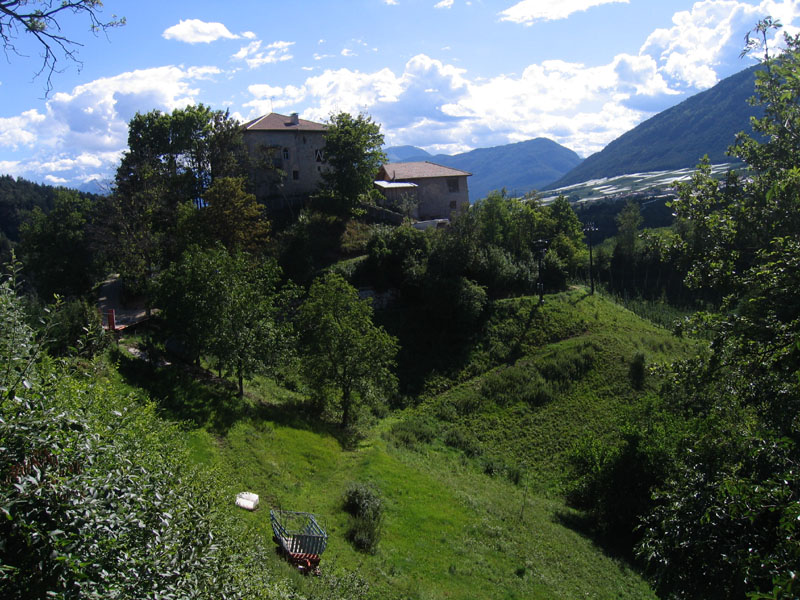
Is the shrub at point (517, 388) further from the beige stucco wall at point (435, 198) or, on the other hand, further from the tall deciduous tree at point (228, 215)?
the beige stucco wall at point (435, 198)

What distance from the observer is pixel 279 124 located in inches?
2071

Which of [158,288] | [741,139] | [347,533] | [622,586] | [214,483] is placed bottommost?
[622,586]

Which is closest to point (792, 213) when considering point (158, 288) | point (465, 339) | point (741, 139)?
point (741, 139)

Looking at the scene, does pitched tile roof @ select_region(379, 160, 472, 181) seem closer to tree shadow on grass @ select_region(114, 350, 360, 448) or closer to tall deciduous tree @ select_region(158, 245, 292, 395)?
tall deciduous tree @ select_region(158, 245, 292, 395)

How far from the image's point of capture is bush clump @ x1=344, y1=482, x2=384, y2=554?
1595cm

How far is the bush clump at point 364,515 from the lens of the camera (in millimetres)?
15945

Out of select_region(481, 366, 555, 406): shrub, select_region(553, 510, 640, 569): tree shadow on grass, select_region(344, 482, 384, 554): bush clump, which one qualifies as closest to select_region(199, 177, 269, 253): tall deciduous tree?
select_region(481, 366, 555, 406): shrub

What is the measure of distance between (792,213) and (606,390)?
2611cm

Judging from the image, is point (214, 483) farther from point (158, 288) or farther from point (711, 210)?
point (158, 288)

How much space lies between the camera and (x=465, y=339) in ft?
132

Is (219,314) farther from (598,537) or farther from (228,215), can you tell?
(598,537)

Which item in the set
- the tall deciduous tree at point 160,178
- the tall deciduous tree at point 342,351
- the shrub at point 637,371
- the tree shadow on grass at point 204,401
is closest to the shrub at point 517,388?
the shrub at point 637,371

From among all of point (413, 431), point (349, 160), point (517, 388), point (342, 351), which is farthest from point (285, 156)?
point (413, 431)

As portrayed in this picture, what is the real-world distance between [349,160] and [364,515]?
36.5 meters
